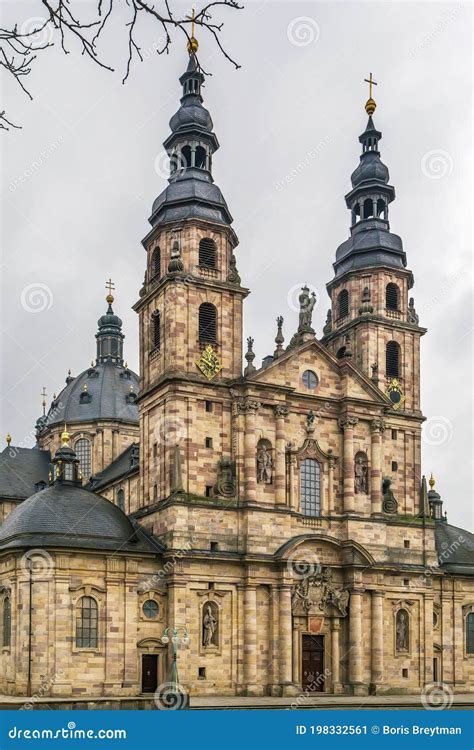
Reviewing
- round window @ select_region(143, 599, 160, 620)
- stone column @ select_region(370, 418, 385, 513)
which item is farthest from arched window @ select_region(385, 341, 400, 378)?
round window @ select_region(143, 599, 160, 620)

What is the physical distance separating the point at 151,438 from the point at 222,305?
799cm

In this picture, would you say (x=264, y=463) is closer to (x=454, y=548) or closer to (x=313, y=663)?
(x=313, y=663)

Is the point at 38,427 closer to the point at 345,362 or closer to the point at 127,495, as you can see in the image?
the point at 127,495

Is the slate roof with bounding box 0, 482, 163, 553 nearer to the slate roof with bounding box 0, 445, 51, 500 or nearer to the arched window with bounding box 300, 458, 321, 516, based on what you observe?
the arched window with bounding box 300, 458, 321, 516

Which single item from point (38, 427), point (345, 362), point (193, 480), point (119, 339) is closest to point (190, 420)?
point (193, 480)

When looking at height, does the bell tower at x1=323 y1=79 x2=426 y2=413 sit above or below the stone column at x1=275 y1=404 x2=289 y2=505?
above

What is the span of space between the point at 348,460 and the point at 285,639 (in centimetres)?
1032

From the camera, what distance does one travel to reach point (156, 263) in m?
54.7

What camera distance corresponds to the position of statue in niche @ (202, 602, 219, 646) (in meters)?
47.6

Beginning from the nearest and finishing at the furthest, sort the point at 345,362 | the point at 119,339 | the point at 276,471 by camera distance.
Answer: the point at 276,471, the point at 345,362, the point at 119,339

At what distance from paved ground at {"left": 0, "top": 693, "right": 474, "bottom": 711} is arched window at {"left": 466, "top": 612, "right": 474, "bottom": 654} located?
8.32 m

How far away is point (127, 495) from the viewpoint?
6016cm

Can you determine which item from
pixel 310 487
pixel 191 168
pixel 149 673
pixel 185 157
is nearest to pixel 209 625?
pixel 149 673

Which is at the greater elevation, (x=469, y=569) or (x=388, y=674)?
(x=469, y=569)
